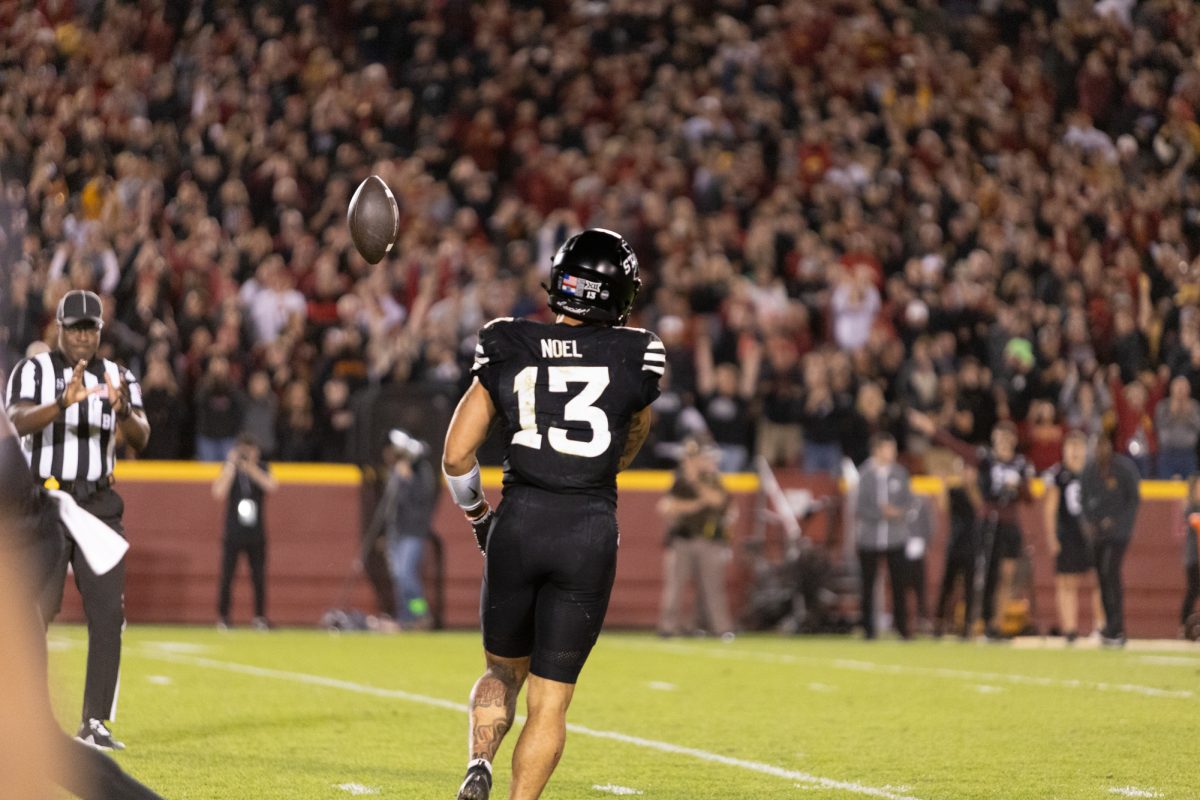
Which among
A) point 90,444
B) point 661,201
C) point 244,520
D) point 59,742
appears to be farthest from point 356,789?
point 661,201

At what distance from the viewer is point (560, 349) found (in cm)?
523

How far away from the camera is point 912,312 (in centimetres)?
1752

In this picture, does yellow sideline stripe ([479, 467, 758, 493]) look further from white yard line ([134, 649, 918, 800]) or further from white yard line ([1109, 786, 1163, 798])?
white yard line ([1109, 786, 1163, 798])

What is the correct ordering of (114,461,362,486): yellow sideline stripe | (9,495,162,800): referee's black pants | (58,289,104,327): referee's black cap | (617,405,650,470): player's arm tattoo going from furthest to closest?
(114,461,362,486): yellow sideline stripe → (58,289,104,327): referee's black cap → (617,405,650,470): player's arm tattoo → (9,495,162,800): referee's black pants

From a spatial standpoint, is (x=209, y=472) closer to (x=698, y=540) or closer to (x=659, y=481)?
(x=659, y=481)

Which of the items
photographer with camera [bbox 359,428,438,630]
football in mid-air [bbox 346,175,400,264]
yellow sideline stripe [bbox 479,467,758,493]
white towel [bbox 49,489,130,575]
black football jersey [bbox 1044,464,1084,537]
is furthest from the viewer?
yellow sideline stripe [bbox 479,467,758,493]

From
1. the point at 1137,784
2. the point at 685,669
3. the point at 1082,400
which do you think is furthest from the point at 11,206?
the point at 1137,784

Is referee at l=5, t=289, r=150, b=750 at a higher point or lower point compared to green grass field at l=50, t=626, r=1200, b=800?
higher

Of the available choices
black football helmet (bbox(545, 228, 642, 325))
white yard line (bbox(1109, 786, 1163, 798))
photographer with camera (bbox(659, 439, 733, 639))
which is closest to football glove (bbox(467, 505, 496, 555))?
black football helmet (bbox(545, 228, 642, 325))

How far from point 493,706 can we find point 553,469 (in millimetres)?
686

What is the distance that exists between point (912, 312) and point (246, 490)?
6.07 metres

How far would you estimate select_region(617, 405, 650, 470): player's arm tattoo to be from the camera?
17.7ft

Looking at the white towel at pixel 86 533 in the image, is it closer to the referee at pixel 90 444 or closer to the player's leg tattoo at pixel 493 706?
the player's leg tattoo at pixel 493 706

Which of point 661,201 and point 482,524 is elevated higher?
point 661,201
